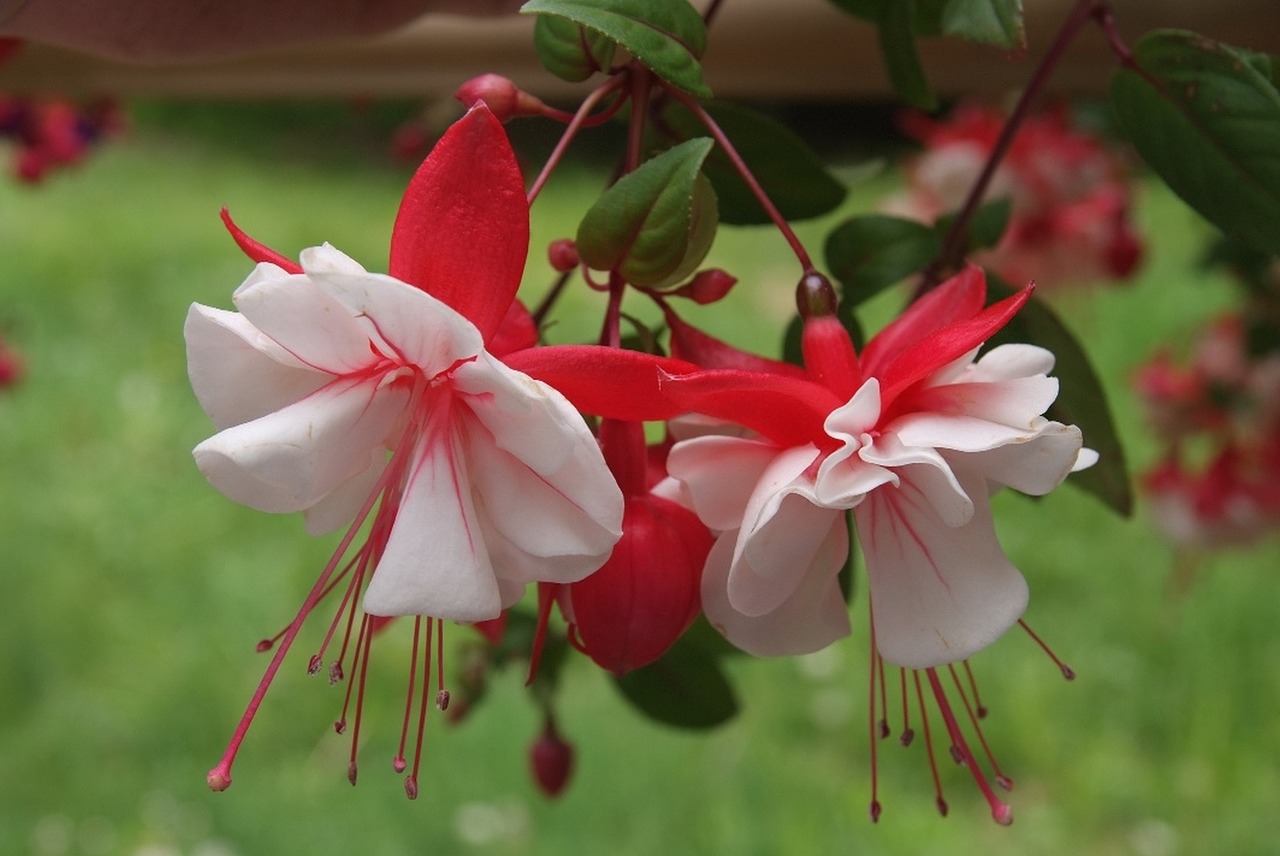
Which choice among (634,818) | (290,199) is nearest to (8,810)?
(634,818)

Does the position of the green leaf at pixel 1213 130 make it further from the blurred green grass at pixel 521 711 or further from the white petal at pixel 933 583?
the blurred green grass at pixel 521 711

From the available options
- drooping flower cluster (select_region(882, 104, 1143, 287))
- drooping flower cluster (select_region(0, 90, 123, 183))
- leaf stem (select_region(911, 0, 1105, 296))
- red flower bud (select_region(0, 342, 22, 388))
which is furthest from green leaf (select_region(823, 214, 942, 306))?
red flower bud (select_region(0, 342, 22, 388))

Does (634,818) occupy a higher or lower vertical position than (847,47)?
lower

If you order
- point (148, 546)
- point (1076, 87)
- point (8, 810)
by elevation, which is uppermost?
point (1076, 87)

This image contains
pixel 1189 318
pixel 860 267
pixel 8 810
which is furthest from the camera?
pixel 1189 318

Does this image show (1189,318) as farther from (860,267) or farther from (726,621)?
(726,621)

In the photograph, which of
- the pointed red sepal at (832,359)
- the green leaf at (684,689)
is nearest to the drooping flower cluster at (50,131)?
the green leaf at (684,689)

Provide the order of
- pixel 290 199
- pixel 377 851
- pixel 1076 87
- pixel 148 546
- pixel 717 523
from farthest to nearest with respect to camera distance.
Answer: pixel 290 199 < pixel 148 546 < pixel 377 851 < pixel 1076 87 < pixel 717 523
